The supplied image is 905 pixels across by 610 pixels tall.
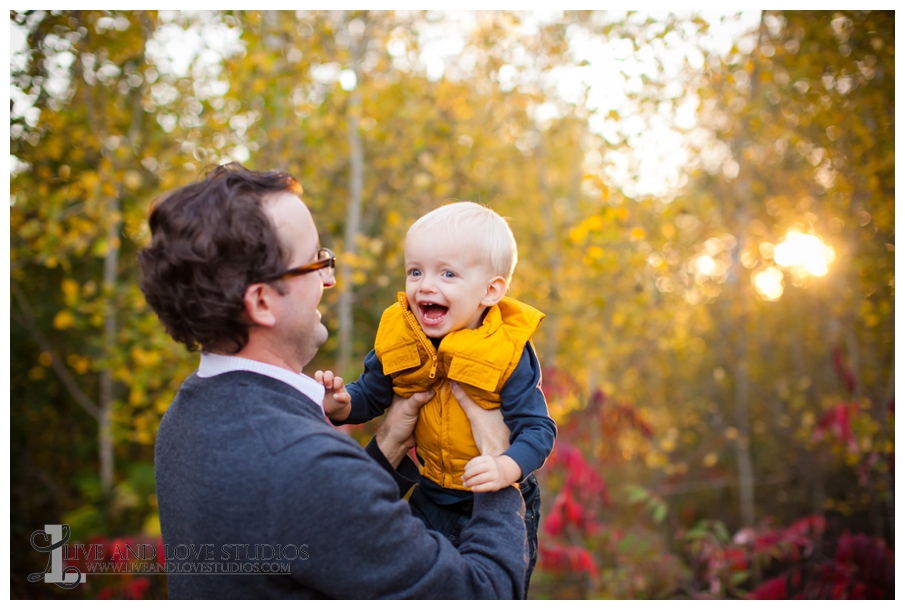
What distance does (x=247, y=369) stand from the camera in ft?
4.56

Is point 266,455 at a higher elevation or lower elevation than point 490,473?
higher

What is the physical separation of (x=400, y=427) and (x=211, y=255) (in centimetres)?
80

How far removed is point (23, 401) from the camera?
20.1 ft

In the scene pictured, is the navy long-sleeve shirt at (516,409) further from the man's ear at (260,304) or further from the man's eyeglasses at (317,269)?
the man's ear at (260,304)

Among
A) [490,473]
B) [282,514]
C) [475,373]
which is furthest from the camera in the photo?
[475,373]

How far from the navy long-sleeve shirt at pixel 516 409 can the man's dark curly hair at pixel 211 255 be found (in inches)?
23.0

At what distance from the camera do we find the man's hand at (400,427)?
6.03 feet

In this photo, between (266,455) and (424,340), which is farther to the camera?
(424,340)

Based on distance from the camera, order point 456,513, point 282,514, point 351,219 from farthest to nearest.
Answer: point 351,219
point 456,513
point 282,514

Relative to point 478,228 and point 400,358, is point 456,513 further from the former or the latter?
point 478,228

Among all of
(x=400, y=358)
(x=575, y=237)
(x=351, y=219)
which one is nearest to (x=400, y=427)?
(x=400, y=358)

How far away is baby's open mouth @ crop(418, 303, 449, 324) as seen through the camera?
1.81 meters

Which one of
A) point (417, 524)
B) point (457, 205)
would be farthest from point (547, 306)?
point (417, 524)
